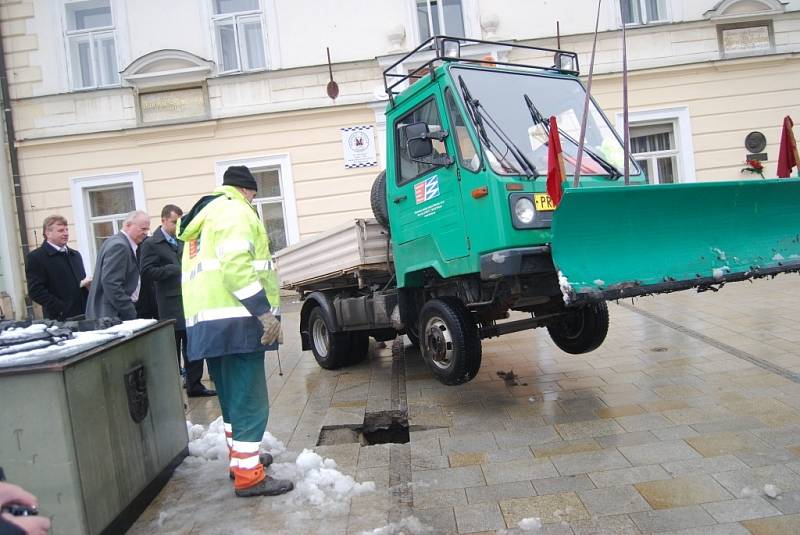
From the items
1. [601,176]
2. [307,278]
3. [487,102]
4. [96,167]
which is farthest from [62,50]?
[601,176]

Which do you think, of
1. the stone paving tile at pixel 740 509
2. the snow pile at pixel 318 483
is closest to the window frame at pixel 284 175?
the snow pile at pixel 318 483

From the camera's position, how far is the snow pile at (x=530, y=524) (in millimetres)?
2930

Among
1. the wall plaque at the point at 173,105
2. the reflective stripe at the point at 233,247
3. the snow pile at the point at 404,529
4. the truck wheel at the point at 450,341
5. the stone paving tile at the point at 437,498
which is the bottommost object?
the stone paving tile at the point at 437,498

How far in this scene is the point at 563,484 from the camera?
338cm

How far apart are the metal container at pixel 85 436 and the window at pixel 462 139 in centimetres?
248

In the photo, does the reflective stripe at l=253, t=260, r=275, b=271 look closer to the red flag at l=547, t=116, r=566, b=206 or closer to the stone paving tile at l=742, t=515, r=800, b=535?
the red flag at l=547, t=116, r=566, b=206

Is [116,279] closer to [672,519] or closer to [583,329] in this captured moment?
[583,329]

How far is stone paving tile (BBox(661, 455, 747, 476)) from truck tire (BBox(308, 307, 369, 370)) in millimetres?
3913

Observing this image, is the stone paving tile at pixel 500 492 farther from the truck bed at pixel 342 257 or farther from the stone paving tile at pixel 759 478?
the truck bed at pixel 342 257

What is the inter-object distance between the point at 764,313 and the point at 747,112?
20.8 ft

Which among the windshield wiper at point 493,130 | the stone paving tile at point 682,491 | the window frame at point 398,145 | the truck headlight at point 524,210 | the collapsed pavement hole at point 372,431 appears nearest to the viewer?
the stone paving tile at point 682,491

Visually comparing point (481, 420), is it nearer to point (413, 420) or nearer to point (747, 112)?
point (413, 420)

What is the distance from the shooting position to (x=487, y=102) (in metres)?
4.77

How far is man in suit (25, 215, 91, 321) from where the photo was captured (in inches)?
220
